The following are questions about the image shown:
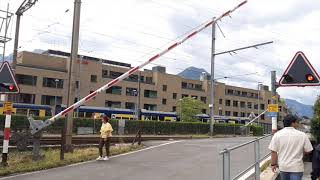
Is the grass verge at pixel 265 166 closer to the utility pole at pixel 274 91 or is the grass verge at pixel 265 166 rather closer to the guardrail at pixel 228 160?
the guardrail at pixel 228 160

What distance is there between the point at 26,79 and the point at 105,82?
16.6 metres

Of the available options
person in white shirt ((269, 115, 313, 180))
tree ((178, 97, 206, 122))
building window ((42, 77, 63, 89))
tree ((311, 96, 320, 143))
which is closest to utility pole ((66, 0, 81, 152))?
tree ((311, 96, 320, 143))

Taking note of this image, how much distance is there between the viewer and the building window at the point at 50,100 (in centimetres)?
7656

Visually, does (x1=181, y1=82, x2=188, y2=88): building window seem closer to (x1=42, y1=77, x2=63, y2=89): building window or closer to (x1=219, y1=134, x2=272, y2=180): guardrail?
(x1=42, y1=77, x2=63, y2=89): building window

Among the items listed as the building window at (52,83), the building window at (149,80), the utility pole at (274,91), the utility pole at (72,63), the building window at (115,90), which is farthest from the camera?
the building window at (149,80)

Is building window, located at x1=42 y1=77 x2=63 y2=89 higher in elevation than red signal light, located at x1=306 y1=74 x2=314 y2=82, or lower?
higher

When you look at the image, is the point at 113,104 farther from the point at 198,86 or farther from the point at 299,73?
the point at 299,73

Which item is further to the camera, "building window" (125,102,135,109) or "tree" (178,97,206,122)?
"building window" (125,102,135,109)

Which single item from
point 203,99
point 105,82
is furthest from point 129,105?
point 203,99

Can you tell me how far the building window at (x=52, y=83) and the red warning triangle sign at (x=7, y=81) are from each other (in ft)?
212

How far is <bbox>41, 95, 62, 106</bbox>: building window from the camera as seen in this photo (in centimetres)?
7656

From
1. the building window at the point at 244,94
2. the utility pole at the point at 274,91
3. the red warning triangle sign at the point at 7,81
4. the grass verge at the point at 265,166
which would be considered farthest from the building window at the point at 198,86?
the utility pole at the point at 274,91

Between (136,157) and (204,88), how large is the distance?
9625 centimetres

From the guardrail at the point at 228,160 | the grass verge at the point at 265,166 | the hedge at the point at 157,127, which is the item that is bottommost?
the grass verge at the point at 265,166
